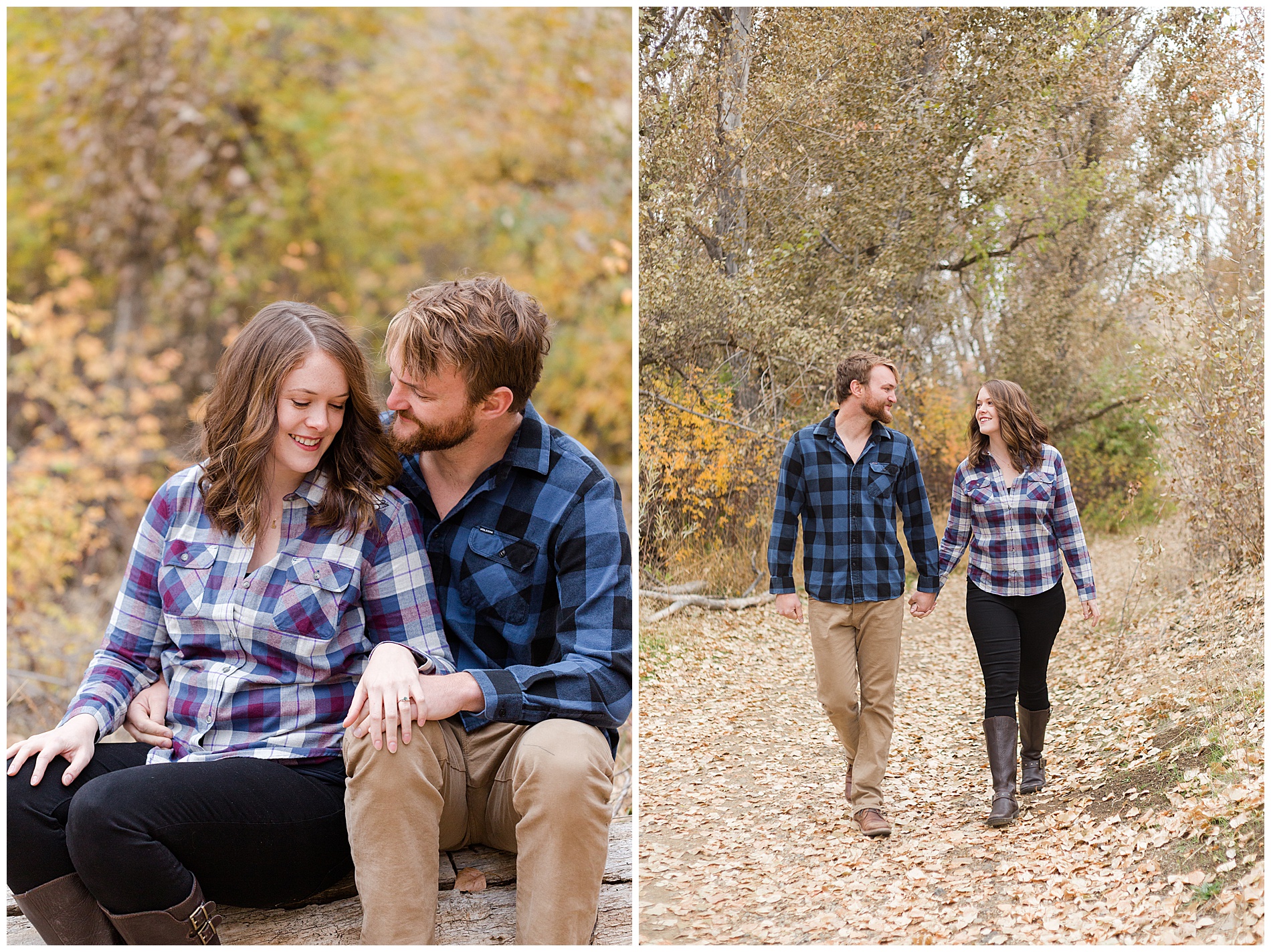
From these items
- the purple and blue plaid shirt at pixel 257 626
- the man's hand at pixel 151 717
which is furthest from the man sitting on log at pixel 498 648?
the man's hand at pixel 151 717

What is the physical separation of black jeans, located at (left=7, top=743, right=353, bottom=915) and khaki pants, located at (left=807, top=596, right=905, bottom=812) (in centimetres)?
135

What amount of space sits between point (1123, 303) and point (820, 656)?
1312mm

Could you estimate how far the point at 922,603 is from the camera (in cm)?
261

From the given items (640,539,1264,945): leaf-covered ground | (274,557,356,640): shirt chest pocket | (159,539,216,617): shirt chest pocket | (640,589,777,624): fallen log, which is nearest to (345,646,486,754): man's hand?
(274,557,356,640): shirt chest pocket

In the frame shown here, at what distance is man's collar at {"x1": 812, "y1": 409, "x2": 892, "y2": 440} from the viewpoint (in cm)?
264

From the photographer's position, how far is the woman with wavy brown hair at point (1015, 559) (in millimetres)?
2570

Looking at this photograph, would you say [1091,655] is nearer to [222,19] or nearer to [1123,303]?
[1123,303]

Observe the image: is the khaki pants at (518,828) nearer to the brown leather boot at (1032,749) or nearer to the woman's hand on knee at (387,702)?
the woman's hand on knee at (387,702)

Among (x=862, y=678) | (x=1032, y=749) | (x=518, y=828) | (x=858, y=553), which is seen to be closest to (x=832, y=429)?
(x=858, y=553)

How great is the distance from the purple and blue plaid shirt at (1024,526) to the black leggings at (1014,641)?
0.03 m

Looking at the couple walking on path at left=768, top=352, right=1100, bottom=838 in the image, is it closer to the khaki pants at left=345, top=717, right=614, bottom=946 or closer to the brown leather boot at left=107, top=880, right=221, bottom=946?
the khaki pants at left=345, top=717, right=614, bottom=946

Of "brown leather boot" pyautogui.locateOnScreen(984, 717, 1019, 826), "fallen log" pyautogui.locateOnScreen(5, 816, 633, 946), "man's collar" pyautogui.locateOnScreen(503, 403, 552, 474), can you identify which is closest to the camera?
"fallen log" pyautogui.locateOnScreen(5, 816, 633, 946)

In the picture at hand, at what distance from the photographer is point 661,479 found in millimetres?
2869

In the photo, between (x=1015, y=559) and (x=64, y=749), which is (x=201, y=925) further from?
(x=1015, y=559)
